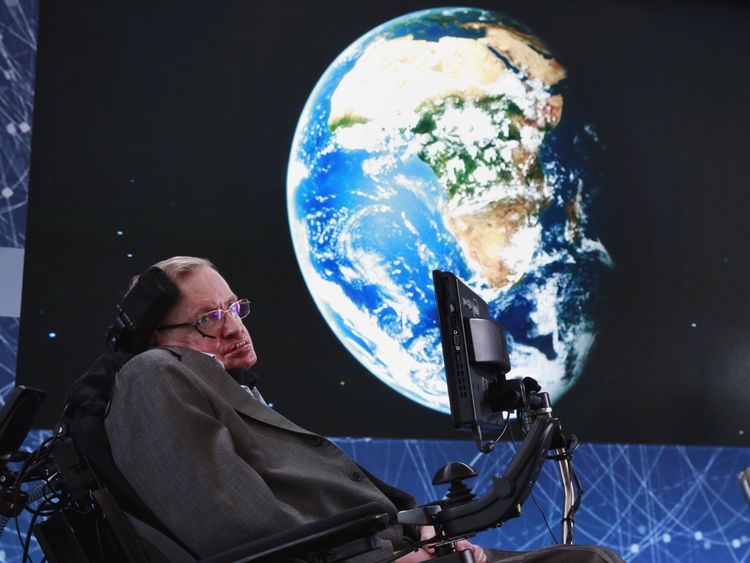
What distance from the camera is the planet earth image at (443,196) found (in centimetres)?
414

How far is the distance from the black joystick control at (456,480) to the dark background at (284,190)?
8.07 feet

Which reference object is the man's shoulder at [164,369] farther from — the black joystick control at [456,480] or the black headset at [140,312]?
the black joystick control at [456,480]

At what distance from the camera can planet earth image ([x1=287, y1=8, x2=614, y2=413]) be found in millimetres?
4141

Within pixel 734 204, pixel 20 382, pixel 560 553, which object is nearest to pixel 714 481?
pixel 734 204

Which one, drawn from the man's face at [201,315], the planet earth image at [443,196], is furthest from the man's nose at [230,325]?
the planet earth image at [443,196]

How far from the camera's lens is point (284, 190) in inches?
162

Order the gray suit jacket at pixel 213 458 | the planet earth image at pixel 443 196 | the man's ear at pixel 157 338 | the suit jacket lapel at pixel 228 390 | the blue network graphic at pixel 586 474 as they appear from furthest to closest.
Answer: the planet earth image at pixel 443 196, the blue network graphic at pixel 586 474, the man's ear at pixel 157 338, the suit jacket lapel at pixel 228 390, the gray suit jacket at pixel 213 458

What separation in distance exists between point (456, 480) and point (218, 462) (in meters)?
0.47

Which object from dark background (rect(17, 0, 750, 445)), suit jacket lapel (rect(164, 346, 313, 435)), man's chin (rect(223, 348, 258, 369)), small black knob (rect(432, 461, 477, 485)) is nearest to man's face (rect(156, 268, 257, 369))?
man's chin (rect(223, 348, 258, 369))

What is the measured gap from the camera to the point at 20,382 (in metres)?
3.52

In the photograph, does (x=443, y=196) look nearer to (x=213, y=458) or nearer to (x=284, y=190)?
(x=284, y=190)

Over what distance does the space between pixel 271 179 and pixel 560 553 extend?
8.57 feet

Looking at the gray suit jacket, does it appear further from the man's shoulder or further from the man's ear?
the man's ear

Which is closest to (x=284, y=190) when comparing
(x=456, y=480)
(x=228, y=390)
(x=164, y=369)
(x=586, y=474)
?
(x=586, y=474)
